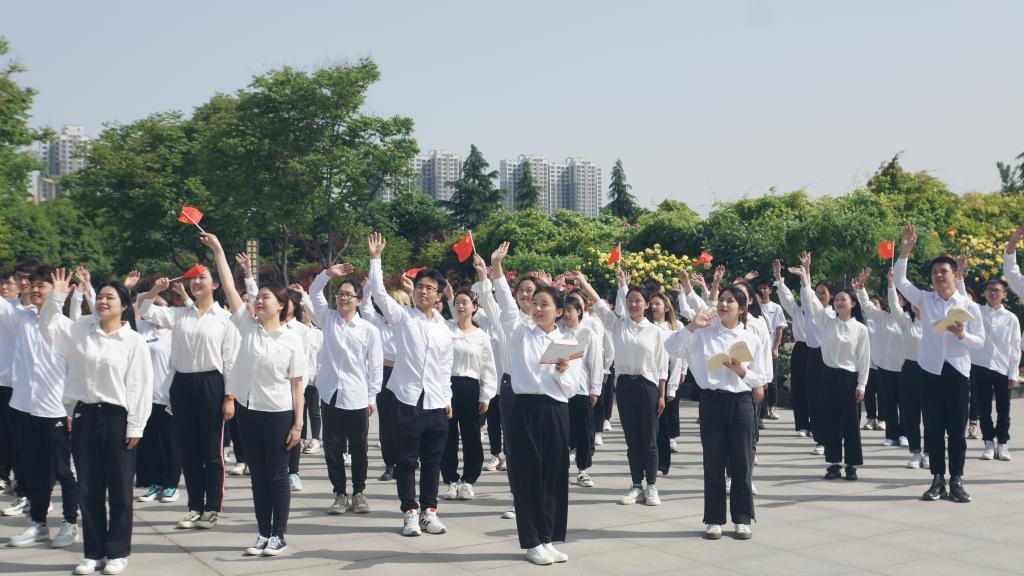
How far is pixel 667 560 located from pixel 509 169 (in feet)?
428

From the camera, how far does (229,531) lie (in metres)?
7.90

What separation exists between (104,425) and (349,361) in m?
2.29

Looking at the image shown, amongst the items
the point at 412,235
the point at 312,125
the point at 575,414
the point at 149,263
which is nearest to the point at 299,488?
the point at 575,414

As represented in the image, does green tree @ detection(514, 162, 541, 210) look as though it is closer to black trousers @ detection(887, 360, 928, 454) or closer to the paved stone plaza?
black trousers @ detection(887, 360, 928, 454)

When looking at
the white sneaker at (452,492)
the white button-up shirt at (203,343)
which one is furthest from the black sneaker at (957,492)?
the white button-up shirt at (203,343)

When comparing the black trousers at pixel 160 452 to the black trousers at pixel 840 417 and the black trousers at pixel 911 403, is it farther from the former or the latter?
the black trousers at pixel 911 403

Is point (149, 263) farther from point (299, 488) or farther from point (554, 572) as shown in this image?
point (554, 572)

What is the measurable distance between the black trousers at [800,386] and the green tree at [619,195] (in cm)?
5648

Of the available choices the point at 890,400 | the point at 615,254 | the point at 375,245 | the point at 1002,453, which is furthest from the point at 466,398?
the point at 1002,453

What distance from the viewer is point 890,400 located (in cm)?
1231

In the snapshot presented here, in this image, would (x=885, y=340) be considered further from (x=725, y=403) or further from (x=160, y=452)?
(x=160, y=452)

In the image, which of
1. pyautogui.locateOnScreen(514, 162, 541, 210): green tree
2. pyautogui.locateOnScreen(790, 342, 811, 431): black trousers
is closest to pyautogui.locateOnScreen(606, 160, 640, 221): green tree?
pyautogui.locateOnScreen(514, 162, 541, 210): green tree

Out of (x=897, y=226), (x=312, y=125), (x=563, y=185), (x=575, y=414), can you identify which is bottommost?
(x=575, y=414)

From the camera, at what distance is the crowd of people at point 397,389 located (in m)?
6.80
